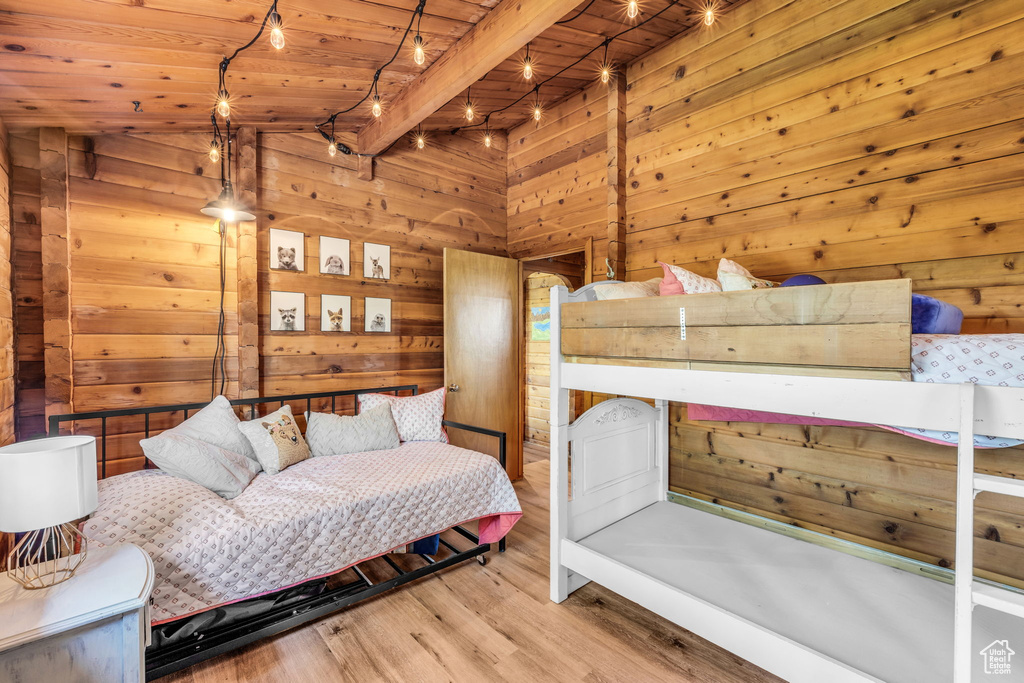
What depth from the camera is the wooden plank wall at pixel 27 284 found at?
2.29 meters

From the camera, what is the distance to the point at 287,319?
305cm

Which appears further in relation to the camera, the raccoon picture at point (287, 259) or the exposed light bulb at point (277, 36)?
the raccoon picture at point (287, 259)

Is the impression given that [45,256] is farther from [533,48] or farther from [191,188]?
[533,48]

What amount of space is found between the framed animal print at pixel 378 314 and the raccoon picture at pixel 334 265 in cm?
28

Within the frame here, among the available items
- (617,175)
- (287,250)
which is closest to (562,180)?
(617,175)

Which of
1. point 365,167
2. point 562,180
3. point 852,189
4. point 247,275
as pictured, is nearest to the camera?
point 852,189

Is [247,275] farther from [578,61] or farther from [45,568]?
[578,61]

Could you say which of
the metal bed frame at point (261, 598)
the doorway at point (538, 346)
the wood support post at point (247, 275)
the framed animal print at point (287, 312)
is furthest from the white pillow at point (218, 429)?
the doorway at point (538, 346)

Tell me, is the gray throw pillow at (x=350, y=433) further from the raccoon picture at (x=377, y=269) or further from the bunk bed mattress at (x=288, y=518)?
the raccoon picture at (x=377, y=269)

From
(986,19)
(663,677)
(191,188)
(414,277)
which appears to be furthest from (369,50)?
(663,677)

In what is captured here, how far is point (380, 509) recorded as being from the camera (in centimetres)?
211

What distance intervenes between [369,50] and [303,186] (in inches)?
48.7

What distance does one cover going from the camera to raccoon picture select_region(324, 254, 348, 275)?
10.6 feet

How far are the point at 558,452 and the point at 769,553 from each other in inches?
43.1
